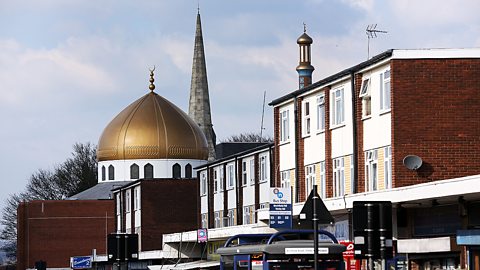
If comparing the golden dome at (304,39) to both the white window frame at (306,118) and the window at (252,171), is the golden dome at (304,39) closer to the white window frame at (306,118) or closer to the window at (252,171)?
the window at (252,171)

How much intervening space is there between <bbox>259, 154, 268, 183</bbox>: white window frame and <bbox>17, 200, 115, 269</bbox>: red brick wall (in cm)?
4642

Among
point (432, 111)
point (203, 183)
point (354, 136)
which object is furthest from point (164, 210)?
point (432, 111)

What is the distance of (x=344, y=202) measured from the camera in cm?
4025

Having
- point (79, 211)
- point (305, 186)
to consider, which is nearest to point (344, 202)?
point (305, 186)

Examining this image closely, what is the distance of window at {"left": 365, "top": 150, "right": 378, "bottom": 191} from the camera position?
40.7m

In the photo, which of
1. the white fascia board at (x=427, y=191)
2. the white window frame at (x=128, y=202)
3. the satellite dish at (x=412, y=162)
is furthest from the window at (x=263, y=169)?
the white window frame at (x=128, y=202)

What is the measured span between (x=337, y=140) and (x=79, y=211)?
214 ft

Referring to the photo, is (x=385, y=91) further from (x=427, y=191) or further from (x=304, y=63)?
(x=304, y=63)

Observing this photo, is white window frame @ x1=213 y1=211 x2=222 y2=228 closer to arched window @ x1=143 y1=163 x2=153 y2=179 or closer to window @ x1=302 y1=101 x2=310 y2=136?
window @ x1=302 y1=101 x2=310 y2=136

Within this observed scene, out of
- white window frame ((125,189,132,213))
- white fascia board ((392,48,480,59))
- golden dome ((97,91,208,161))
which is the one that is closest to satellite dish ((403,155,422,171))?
white fascia board ((392,48,480,59))

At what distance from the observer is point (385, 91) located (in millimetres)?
39781

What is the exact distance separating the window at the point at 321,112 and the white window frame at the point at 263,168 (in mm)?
13390

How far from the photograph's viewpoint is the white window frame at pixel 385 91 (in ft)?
129

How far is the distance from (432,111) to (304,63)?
38375 mm
